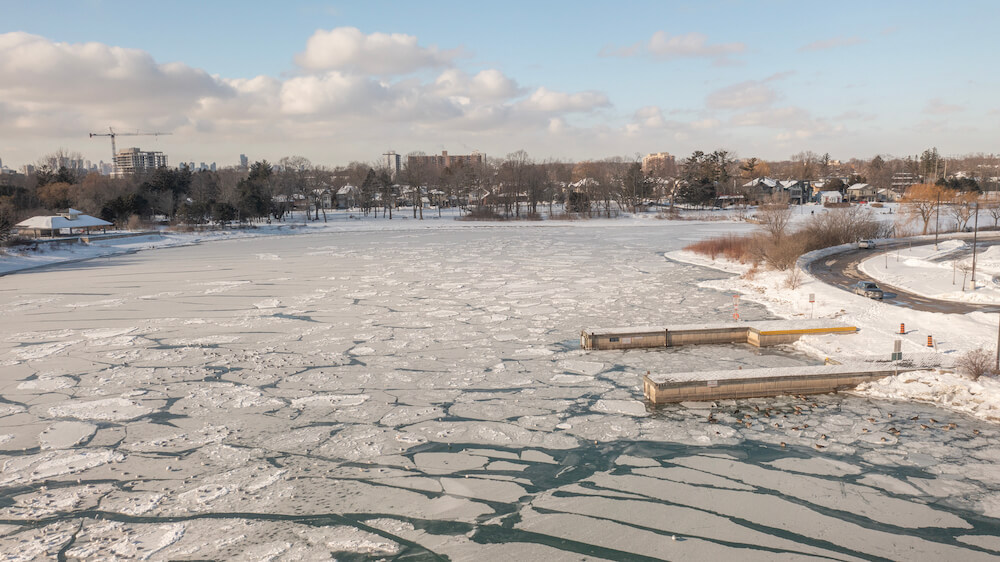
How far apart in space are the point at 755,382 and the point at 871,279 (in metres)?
15.9

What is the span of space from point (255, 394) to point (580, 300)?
37.4 ft

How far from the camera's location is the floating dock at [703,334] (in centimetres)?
1395

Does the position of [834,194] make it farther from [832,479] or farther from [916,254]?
[832,479]

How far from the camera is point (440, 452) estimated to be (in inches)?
333

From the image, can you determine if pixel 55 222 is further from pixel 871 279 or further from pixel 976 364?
pixel 976 364

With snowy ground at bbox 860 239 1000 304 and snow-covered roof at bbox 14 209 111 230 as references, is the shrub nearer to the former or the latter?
snowy ground at bbox 860 239 1000 304

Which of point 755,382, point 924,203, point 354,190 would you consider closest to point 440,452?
point 755,382

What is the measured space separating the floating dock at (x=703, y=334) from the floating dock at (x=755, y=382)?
276 cm

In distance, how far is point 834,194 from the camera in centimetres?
8344

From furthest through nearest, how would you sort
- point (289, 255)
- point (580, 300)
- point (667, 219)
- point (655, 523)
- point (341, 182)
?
1. point (341, 182)
2. point (667, 219)
3. point (289, 255)
4. point (580, 300)
5. point (655, 523)

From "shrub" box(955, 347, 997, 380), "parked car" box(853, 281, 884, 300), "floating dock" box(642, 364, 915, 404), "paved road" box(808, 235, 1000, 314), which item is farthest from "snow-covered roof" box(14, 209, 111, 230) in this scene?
"shrub" box(955, 347, 997, 380)

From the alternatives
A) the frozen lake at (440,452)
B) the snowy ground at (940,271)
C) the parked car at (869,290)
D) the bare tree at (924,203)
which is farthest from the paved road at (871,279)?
the frozen lake at (440,452)

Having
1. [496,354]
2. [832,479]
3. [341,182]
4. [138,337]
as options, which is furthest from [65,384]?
[341,182]

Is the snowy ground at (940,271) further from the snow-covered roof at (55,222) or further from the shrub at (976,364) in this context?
the snow-covered roof at (55,222)
